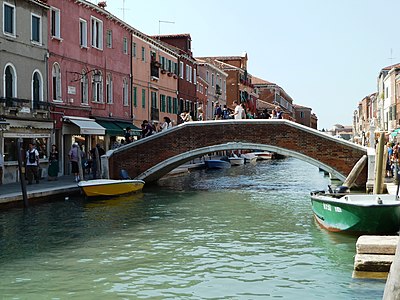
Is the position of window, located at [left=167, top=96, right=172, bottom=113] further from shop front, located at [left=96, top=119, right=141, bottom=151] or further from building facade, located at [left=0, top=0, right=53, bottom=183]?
building facade, located at [left=0, top=0, right=53, bottom=183]

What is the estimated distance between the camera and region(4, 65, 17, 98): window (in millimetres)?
17328

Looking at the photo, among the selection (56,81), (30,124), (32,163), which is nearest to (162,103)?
(56,81)

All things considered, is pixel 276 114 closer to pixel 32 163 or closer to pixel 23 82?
pixel 23 82

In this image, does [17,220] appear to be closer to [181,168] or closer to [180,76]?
[181,168]

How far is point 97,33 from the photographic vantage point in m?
23.2

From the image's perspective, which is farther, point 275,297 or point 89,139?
point 89,139

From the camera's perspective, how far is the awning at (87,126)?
20.3 m

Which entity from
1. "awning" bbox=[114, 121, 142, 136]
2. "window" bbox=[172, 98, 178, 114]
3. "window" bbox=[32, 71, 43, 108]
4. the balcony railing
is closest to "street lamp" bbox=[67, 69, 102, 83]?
→ "window" bbox=[32, 71, 43, 108]

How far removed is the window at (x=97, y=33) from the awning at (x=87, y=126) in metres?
2.88

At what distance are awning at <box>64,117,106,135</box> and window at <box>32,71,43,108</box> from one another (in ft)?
4.46

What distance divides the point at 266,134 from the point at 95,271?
1164cm

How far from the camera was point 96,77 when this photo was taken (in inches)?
863

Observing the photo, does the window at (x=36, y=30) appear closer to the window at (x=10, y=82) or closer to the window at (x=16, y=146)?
the window at (x=10, y=82)

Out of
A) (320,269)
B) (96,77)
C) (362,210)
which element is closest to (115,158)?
(96,77)
